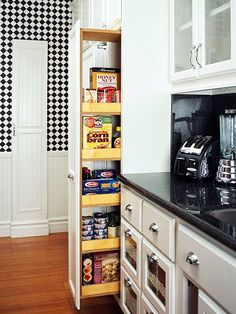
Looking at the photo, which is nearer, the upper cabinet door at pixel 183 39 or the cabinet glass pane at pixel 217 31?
the cabinet glass pane at pixel 217 31

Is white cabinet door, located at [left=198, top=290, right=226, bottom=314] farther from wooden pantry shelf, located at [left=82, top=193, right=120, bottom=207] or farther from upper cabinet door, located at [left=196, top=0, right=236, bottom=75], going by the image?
wooden pantry shelf, located at [left=82, top=193, right=120, bottom=207]

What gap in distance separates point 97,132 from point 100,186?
0.32m

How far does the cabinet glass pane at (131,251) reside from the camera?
2.17 metres

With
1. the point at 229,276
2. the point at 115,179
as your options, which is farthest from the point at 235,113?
the point at 229,276

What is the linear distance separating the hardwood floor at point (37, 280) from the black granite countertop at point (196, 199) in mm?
969

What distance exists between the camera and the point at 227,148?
219 cm

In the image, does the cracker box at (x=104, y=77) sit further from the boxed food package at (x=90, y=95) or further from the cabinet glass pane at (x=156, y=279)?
the cabinet glass pane at (x=156, y=279)

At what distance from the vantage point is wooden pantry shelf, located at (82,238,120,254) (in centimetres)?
240

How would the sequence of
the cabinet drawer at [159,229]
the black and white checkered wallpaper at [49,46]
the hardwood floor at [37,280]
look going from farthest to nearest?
the black and white checkered wallpaper at [49,46] < the hardwood floor at [37,280] < the cabinet drawer at [159,229]

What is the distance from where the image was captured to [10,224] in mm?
4191

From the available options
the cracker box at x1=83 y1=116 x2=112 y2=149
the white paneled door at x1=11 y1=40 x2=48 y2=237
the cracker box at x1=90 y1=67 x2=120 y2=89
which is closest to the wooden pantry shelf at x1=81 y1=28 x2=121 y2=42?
the cracker box at x1=90 y1=67 x2=120 y2=89

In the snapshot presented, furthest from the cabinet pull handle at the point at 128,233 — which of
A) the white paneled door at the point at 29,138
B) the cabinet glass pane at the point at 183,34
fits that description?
the white paneled door at the point at 29,138

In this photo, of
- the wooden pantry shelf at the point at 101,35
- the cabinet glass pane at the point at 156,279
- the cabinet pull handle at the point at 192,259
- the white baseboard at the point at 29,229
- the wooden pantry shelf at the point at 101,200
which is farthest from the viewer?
the white baseboard at the point at 29,229

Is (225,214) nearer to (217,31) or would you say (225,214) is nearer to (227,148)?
(227,148)
